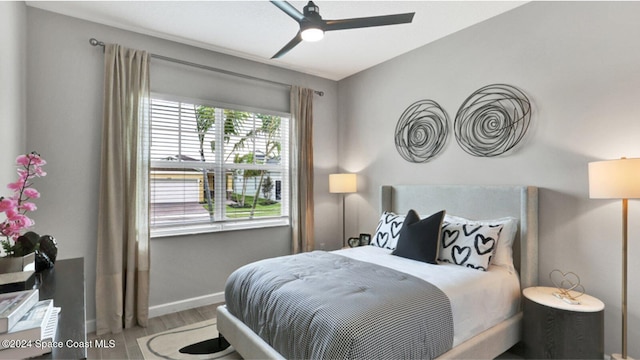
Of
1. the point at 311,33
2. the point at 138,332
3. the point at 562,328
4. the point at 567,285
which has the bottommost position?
the point at 138,332

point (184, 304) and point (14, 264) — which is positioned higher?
point (14, 264)

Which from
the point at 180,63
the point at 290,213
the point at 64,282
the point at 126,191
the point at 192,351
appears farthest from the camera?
the point at 290,213

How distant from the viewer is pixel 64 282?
1.40m

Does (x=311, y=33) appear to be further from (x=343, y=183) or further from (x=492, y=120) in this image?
(x=343, y=183)

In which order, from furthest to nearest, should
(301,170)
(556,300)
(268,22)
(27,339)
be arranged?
(301,170), (268,22), (556,300), (27,339)

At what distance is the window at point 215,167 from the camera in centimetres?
314

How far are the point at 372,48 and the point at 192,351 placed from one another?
336 cm

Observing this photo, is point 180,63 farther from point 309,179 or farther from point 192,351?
point 192,351

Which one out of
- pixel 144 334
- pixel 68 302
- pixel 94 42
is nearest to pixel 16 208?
pixel 68 302

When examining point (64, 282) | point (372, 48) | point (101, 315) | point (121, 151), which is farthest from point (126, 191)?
point (372, 48)

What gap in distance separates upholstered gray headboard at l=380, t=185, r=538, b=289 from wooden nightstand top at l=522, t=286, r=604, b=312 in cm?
18

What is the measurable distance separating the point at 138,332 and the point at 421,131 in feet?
11.1

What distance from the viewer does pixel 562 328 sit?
1.95 metres

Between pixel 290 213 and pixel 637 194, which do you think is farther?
pixel 290 213
